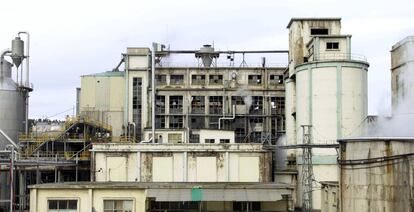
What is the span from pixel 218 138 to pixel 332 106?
407 inches

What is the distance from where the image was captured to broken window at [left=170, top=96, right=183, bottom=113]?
173 feet

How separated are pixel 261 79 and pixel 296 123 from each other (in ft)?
37.8

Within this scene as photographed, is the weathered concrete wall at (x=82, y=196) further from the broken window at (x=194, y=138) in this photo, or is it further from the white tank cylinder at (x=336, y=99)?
the broken window at (x=194, y=138)

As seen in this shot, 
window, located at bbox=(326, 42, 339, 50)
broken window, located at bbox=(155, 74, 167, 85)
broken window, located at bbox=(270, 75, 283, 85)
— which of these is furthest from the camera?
broken window, located at bbox=(270, 75, 283, 85)

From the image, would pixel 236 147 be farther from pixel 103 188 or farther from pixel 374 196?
pixel 374 196

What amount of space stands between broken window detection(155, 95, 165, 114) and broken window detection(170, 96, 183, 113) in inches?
29.4

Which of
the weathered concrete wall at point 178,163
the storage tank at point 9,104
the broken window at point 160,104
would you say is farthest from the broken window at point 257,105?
the storage tank at point 9,104

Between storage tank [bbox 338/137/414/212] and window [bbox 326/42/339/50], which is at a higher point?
window [bbox 326/42/339/50]

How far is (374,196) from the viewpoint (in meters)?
20.1

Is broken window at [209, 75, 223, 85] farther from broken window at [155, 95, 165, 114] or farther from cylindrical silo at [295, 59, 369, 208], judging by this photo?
cylindrical silo at [295, 59, 369, 208]

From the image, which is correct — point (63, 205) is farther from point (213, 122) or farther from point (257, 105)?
point (257, 105)

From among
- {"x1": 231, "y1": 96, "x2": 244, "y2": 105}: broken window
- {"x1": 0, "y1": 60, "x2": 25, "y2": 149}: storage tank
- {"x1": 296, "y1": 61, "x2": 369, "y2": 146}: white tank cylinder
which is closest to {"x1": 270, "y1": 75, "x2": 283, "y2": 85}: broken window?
{"x1": 231, "y1": 96, "x2": 244, "y2": 105}: broken window

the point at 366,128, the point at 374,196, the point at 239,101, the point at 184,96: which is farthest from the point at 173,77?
the point at 374,196

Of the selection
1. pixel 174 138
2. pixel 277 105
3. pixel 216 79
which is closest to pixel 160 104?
pixel 216 79
